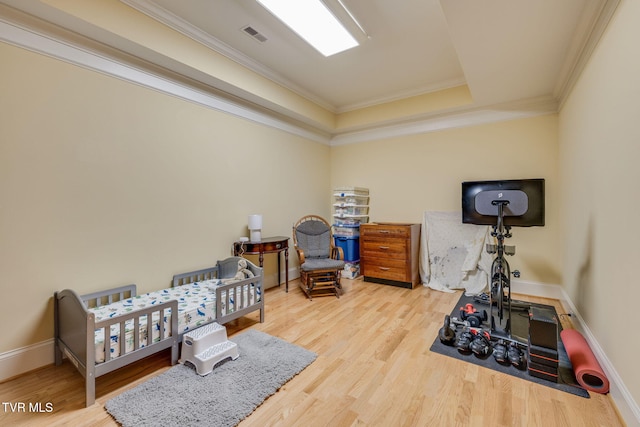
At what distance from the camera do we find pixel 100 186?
2.24m

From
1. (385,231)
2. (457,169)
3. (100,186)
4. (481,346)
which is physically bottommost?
(481,346)

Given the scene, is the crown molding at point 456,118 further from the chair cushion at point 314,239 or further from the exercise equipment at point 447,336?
the exercise equipment at point 447,336

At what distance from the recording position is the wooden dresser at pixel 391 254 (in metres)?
3.71

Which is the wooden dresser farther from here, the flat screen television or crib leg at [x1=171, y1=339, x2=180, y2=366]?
crib leg at [x1=171, y1=339, x2=180, y2=366]

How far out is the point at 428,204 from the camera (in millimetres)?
4043

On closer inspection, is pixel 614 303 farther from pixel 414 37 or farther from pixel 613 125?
pixel 414 37

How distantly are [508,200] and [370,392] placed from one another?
6.77ft

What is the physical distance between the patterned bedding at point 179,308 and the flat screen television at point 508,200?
2.41 meters

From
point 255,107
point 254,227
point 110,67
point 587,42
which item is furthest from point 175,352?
point 587,42

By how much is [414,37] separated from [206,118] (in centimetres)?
233

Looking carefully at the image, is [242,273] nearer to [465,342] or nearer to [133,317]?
[133,317]

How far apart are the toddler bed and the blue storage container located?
189 cm

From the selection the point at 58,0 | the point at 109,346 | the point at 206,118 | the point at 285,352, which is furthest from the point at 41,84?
the point at 285,352

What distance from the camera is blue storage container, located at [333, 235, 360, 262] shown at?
13.9 feet
